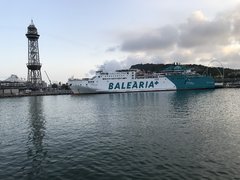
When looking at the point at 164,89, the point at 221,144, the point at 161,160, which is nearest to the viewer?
the point at 161,160

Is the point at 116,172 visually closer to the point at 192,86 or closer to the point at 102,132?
the point at 102,132

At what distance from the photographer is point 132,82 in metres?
138

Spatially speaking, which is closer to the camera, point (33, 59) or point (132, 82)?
point (132, 82)

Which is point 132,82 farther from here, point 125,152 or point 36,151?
point 125,152

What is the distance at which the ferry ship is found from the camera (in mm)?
135375

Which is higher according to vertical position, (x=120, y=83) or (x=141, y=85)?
(x=120, y=83)

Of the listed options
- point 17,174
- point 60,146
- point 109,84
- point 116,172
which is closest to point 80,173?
point 116,172

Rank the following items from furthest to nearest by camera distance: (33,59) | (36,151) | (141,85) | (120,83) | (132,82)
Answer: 1. (33,59)
2. (141,85)
3. (132,82)
4. (120,83)
5. (36,151)

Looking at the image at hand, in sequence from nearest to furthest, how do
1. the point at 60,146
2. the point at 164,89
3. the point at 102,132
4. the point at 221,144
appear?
the point at 221,144, the point at 60,146, the point at 102,132, the point at 164,89

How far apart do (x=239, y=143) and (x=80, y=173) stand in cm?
1410

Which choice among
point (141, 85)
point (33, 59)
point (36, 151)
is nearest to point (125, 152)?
point (36, 151)

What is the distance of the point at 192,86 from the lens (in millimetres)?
138125

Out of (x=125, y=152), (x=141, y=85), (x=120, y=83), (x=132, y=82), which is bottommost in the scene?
(x=125, y=152)

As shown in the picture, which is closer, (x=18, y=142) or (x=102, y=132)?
(x=18, y=142)
